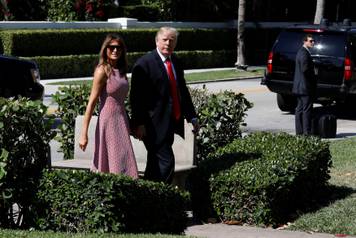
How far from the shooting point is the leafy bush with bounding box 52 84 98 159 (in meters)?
10.9

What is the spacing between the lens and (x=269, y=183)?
8883 mm

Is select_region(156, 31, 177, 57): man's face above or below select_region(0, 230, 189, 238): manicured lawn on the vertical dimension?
above

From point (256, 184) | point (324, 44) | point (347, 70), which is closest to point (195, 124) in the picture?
point (256, 184)

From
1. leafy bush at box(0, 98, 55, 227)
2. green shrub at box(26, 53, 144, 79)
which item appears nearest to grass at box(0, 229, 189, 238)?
leafy bush at box(0, 98, 55, 227)

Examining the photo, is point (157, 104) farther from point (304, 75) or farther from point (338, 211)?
point (304, 75)

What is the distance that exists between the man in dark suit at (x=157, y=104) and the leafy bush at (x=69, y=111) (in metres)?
2.39

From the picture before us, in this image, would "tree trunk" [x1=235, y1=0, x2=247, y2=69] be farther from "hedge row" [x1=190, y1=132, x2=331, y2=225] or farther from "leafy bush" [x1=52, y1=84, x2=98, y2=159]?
"hedge row" [x1=190, y1=132, x2=331, y2=225]

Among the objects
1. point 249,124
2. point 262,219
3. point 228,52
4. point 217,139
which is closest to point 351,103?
point 249,124

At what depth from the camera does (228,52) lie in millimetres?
37500

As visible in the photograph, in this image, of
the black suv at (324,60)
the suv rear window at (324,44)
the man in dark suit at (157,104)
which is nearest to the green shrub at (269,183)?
the man in dark suit at (157,104)

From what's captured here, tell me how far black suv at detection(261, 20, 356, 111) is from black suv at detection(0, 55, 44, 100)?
5.32 metres

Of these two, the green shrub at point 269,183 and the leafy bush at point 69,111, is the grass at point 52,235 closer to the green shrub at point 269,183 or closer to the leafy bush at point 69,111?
the green shrub at point 269,183

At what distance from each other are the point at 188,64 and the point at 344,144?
20477 mm

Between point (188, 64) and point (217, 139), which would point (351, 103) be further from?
point (188, 64)
